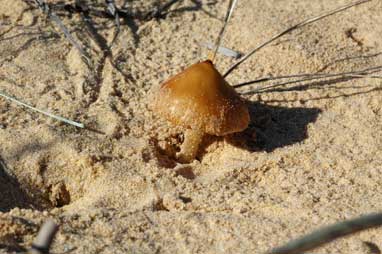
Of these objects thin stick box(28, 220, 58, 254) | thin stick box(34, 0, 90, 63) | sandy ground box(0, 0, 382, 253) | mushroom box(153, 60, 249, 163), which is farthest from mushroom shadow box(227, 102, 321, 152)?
thin stick box(28, 220, 58, 254)

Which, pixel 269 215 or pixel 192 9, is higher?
pixel 192 9

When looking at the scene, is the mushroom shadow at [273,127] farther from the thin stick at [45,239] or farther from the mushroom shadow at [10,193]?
the thin stick at [45,239]

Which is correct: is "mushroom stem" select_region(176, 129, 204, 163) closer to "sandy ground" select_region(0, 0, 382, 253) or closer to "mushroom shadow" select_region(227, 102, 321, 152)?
"sandy ground" select_region(0, 0, 382, 253)

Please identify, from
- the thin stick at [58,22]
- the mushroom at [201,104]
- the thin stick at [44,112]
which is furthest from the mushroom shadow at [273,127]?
the thin stick at [58,22]

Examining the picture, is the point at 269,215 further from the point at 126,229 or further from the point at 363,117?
the point at 363,117

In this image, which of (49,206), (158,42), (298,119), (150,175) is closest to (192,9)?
(158,42)

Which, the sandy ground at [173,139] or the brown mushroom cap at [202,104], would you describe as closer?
Answer: the sandy ground at [173,139]
